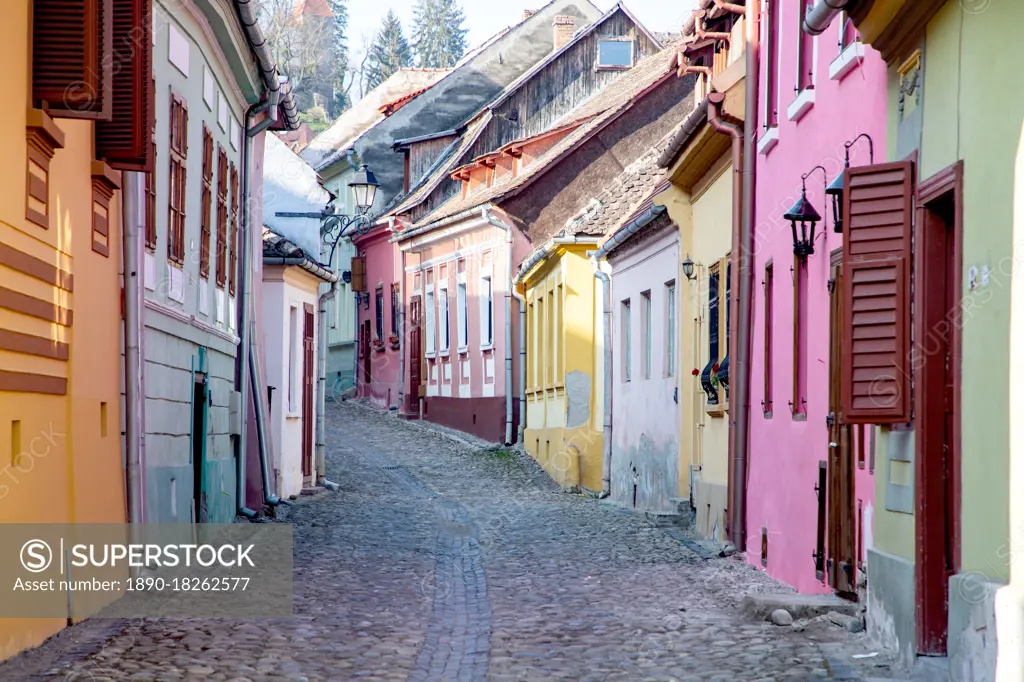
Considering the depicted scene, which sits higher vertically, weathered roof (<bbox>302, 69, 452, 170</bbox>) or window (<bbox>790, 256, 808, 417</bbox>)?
weathered roof (<bbox>302, 69, 452, 170</bbox>)

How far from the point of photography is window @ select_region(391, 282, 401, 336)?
41781 mm

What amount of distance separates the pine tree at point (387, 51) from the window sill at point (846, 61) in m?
90.1

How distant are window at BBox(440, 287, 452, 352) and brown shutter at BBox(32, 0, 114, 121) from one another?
90.9 ft

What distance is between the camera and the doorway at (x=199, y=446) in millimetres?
15703

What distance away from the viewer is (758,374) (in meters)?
14.2

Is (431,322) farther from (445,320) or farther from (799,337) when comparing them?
(799,337)

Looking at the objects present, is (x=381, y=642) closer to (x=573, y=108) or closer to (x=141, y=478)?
(x=141, y=478)

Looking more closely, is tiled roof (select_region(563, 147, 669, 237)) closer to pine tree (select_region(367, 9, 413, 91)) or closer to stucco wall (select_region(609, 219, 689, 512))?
stucco wall (select_region(609, 219, 689, 512))

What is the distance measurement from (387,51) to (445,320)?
65585 millimetres

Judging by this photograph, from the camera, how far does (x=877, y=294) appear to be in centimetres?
859

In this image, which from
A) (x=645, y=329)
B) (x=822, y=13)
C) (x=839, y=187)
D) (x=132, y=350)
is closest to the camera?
(x=822, y=13)

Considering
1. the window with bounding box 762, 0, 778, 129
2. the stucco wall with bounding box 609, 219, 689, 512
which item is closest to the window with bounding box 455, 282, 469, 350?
Result: the stucco wall with bounding box 609, 219, 689, 512

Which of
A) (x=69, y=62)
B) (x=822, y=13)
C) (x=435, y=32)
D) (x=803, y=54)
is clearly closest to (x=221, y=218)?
(x=803, y=54)

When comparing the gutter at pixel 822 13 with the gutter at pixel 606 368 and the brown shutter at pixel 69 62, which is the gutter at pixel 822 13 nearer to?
the brown shutter at pixel 69 62
